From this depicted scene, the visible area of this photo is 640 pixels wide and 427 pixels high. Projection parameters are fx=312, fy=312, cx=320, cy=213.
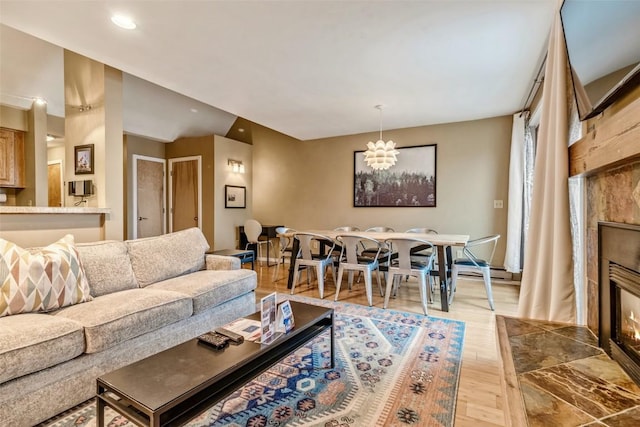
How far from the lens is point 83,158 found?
361 centimetres

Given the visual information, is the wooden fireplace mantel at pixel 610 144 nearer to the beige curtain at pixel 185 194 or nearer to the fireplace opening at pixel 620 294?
the fireplace opening at pixel 620 294

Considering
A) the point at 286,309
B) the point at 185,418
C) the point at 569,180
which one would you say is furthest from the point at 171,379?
the point at 569,180

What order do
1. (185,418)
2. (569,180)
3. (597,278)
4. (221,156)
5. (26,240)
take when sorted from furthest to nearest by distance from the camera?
(221,156)
(26,240)
(569,180)
(597,278)
(185,418)

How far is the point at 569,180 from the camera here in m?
1.92

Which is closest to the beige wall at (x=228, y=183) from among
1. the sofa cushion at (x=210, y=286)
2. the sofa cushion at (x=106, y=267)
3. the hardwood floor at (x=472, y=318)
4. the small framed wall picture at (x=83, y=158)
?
the hardwood floor at (x=472, y=318)

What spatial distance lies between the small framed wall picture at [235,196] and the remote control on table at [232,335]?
4.93 meters

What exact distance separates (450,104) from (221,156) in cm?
429

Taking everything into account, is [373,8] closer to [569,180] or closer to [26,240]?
[569,180]

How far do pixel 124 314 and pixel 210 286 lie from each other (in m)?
0.71

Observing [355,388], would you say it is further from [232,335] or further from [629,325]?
[629,325]

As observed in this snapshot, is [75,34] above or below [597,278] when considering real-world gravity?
above

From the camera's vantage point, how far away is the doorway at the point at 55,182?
6578 millimetres

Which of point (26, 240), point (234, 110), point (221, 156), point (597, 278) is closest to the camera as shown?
point (597, 278)

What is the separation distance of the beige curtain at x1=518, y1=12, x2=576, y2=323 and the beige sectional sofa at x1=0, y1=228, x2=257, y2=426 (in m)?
2.32
